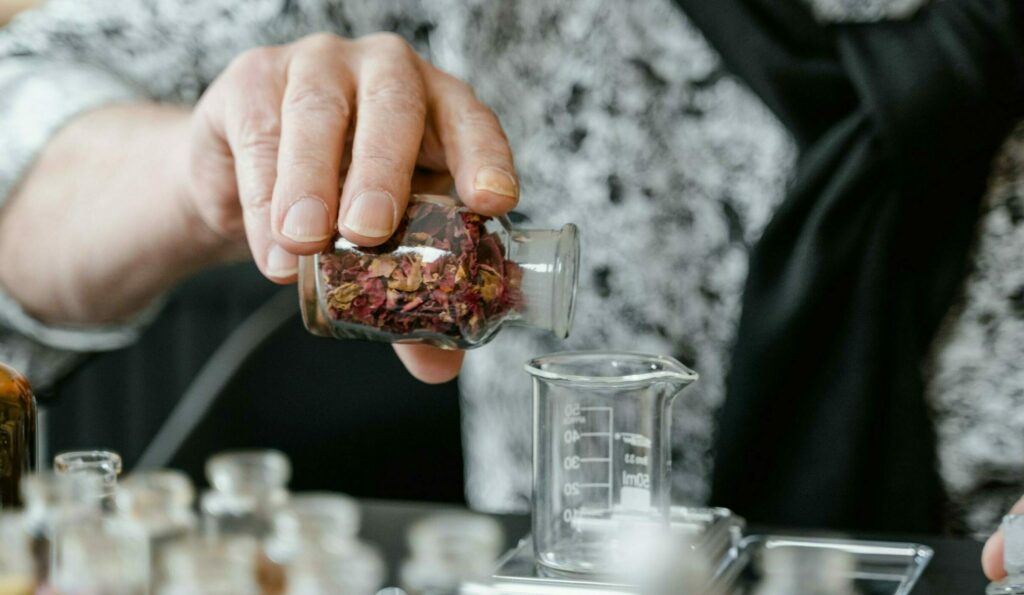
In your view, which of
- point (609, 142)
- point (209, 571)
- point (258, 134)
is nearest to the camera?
point (209, 571)

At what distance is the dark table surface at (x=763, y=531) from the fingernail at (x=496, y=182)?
25 cm

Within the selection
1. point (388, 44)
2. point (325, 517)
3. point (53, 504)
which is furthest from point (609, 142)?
point (53, 504)

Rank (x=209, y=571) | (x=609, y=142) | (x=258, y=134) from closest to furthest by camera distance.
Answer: (x=209, y=571)
(x=258, y=134)
(x=609, y=142)

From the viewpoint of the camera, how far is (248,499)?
0.91m

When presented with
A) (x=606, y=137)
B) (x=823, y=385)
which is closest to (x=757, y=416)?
(x=823, y=385)

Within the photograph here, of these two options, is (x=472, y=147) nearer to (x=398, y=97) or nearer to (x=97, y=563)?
(x=398, y=97)

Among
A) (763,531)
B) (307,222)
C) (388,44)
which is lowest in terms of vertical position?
(763,531)

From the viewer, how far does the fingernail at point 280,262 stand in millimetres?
886

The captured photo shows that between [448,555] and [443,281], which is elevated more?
[443,281]

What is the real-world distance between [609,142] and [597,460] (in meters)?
0.50

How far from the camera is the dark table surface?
0.79m

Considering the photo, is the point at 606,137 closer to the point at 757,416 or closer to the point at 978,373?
the point at 757,416

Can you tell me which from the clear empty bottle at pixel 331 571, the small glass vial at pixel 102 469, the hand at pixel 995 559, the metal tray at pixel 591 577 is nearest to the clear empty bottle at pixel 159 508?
the small glass vial at pixel 102 469

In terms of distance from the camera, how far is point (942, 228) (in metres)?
1.15
